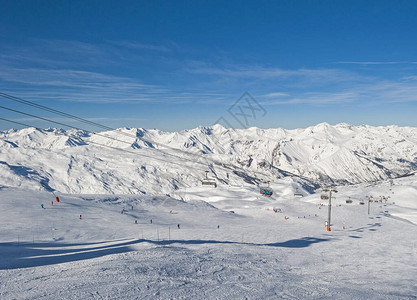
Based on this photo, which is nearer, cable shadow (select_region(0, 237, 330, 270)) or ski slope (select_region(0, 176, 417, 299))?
ski slope (select_region(0, 176, 417, 299))

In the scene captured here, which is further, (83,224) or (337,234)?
(337,234)

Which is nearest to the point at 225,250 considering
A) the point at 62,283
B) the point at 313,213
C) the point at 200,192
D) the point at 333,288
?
the point at 333,288

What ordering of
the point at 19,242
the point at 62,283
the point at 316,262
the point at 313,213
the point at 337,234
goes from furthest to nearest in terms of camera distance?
the point at 313,213, the point at 337,234, the point at 19,242, the point at 316,262, the point at 62,283

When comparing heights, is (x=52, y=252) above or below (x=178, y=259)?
below

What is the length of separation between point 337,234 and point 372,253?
13044 mm

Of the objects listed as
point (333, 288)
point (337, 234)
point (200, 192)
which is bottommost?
point (200, 192)

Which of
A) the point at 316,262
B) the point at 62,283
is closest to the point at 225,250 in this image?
the point at 316,262

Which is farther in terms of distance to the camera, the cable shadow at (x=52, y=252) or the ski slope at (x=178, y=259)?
the cable shadow at (x=52, y=252)

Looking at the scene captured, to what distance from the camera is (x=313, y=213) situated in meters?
70.1

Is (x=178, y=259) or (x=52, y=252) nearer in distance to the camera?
(x=178, y=259)

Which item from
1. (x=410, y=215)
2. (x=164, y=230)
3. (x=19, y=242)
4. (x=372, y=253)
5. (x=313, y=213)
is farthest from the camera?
(x=410, y=215)

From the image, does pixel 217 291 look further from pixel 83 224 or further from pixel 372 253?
pixel 83 224

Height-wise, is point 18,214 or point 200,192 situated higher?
point 18,214

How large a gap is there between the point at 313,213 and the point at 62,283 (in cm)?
6585
